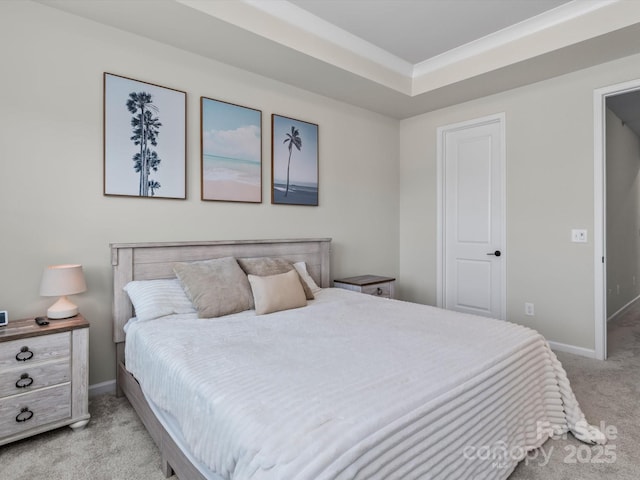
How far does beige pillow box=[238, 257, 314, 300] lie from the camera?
106 inches

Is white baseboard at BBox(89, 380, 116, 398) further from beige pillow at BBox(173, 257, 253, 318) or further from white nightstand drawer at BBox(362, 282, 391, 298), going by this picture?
white nightstand drawer at BBox(362, 282, 391, 298)

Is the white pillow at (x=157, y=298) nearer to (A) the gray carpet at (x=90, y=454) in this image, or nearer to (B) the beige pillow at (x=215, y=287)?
(B) the beige pillow at (x=215, y=287)

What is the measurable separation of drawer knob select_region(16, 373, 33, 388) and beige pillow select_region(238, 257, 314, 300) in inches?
53.6

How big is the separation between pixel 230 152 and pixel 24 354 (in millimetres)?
1912

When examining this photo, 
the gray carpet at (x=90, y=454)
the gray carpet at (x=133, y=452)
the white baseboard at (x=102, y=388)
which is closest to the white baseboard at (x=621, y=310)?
the gray carpet at (x=133, y=452)

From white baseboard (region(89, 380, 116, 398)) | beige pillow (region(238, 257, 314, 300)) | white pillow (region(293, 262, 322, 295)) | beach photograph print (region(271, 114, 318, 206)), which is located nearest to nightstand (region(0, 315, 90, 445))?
white baseboard (region(89, 380, 116, 398))

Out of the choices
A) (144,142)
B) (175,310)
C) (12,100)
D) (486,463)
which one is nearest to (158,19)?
(144,142)

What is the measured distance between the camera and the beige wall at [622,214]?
4.18 m

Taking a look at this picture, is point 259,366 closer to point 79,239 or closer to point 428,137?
point 79,239

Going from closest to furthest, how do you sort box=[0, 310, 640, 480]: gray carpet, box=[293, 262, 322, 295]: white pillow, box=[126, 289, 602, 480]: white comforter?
box=[126, 289, 602, 480]: white comforter → box=[0, 310, 640, 480]: gray carpet → box=[293, 262, 322, 295]: white pillow

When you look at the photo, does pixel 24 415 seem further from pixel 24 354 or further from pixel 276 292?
pixel 276 292

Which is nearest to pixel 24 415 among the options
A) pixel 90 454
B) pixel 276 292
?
pixel 90 454

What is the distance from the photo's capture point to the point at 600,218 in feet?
9.89

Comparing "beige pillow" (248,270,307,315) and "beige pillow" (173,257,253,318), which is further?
"beige pillow" (248,270,307,315)
